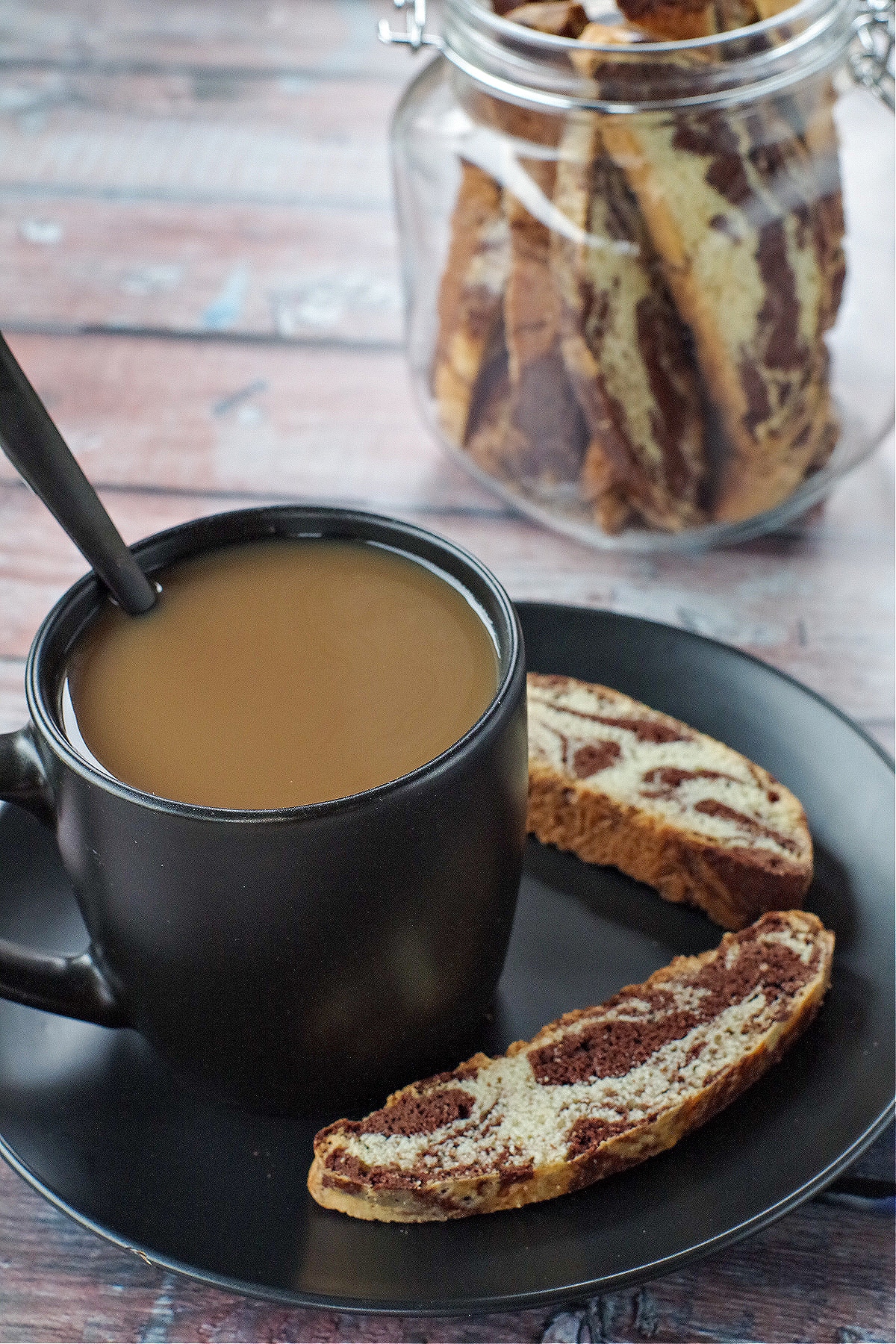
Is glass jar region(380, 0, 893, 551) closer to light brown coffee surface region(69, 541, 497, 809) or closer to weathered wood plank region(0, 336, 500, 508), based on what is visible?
weathered wood plank region(0, 336, 500, 508)

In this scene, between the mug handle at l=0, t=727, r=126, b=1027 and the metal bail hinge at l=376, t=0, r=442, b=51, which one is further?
the metal bail hinge at l=376, t=0, r=442, b=51

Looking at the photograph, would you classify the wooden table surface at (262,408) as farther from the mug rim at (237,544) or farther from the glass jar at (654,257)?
the mug rim at (237,544)

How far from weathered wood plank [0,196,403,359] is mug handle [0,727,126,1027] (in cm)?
99

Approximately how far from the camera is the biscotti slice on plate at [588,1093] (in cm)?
72

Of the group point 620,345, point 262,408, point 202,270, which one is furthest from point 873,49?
point 202,270

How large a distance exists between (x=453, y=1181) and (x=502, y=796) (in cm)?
19

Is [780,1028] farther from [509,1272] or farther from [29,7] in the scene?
[29,7]

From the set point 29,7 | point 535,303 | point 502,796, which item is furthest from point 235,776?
point 29,7

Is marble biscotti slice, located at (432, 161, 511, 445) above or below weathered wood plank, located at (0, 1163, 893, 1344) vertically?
above

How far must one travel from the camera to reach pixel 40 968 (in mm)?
783

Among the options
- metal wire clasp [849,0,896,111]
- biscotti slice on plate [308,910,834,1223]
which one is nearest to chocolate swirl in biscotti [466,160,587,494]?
metal wire clasp [849,0,896,111]

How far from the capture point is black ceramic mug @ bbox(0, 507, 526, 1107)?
68 centimetres

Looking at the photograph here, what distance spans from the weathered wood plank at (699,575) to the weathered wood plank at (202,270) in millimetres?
302

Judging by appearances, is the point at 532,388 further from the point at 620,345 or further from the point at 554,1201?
the point at 554,1201
